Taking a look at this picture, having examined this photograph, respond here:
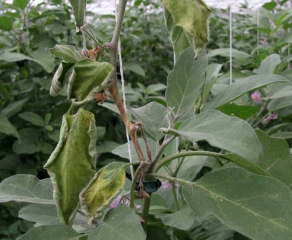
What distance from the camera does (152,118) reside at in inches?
26.3

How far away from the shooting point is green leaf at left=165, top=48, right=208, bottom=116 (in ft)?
2.10

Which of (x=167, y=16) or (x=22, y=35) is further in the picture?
(x=22, y=35)

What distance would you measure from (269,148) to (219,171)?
0.10m

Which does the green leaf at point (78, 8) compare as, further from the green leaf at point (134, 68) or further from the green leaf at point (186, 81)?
the green leaf at point (134, 68)

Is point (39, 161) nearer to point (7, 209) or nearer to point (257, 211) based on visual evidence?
point (7, 209)

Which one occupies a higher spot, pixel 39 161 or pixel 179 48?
pixel 179 48

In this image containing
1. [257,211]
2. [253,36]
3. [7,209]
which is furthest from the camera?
[253,36]

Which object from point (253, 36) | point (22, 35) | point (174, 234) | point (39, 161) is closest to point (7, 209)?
point (39, 161)

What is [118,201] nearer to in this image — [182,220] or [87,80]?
[182,220]

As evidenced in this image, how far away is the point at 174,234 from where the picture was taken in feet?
2.27

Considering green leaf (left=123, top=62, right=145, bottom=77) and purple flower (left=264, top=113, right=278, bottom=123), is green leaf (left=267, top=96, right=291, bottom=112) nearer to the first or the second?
purple flower (left=264, top=113, right=278, bottom=123)

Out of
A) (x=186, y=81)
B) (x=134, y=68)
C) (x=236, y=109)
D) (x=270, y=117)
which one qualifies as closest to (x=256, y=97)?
(x=270, y=117)

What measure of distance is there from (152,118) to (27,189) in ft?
0.65

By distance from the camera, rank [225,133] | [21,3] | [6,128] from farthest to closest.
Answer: [21,3] → [6,128] → [225,133]
